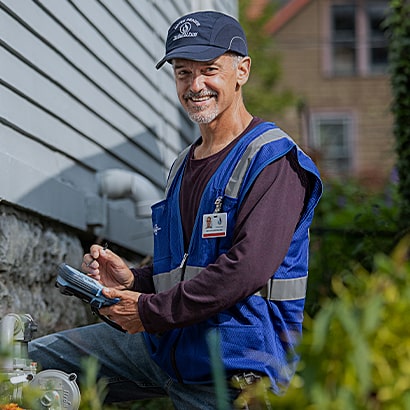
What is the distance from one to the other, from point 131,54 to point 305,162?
3.44 meters

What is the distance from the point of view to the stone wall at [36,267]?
4.35 m

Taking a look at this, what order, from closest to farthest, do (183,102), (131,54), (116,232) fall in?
(183,102) → (116,232) → (131,54)

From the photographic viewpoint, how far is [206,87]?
10.8 ft

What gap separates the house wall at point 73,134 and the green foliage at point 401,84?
1555mm

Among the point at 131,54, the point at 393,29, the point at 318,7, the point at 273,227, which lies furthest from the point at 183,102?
the point at 318,7

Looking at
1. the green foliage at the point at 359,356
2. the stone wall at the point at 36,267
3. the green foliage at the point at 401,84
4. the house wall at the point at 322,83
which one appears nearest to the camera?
the green foliage at the point at 359,356

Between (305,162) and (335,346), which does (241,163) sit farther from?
(335,346)

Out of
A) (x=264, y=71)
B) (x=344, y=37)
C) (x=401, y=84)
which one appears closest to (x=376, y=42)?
(x=344, y=37)

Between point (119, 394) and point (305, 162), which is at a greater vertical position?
point (305, 162)

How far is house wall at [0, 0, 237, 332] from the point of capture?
448 cm

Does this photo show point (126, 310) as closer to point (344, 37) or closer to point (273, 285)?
point (273, 285)

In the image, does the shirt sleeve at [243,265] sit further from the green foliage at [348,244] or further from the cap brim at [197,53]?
the green foliage at [348,244]

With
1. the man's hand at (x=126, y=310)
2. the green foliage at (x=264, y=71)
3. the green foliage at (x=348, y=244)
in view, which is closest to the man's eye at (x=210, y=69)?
the man's hand at (x=126, y=310)

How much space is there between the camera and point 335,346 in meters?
1.49
